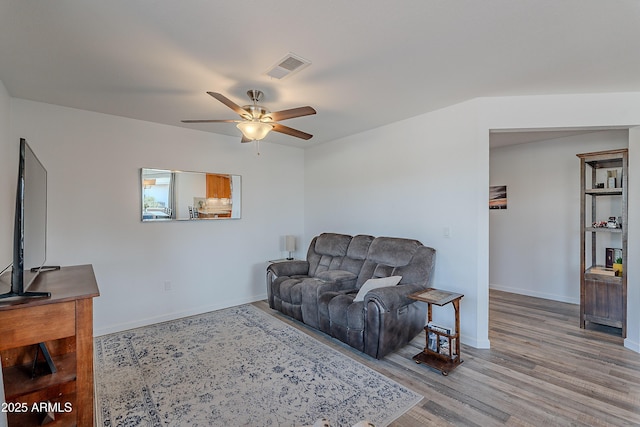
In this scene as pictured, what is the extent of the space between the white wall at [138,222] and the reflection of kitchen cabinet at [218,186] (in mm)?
122

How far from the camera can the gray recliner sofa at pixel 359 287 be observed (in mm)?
2719

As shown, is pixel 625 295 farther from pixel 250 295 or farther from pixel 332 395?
pixel 250 295

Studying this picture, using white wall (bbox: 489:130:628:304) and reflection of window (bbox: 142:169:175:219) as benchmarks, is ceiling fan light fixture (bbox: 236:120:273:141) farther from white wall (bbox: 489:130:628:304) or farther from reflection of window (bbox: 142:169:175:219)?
white wall (bbox: 489:130:628:304)

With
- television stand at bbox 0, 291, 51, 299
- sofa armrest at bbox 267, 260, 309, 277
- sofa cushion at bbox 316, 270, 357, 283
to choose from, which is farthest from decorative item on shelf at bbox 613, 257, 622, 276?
television stand at bbox 0, 291, 51, 299

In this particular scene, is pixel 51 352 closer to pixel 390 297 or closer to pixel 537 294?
pixel 390 297

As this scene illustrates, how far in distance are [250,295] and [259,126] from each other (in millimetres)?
2865

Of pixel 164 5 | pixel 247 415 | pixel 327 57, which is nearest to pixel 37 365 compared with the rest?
pixel 247 415

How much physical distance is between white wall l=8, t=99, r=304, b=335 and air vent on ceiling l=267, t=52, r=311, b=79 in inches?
83.0

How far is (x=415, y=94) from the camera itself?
2.88 metres

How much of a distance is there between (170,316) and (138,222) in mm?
1275

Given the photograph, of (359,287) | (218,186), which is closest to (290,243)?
(218,186)

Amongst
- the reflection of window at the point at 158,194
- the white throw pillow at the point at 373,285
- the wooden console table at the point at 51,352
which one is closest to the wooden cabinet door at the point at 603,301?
the white throw pillow at the point at 373,285

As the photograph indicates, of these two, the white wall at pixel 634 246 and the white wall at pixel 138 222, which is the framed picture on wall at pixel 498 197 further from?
the white wall at pixel 138 222

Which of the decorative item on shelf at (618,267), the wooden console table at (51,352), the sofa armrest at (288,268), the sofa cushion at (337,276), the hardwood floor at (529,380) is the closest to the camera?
the wooden console table at (51,352)
